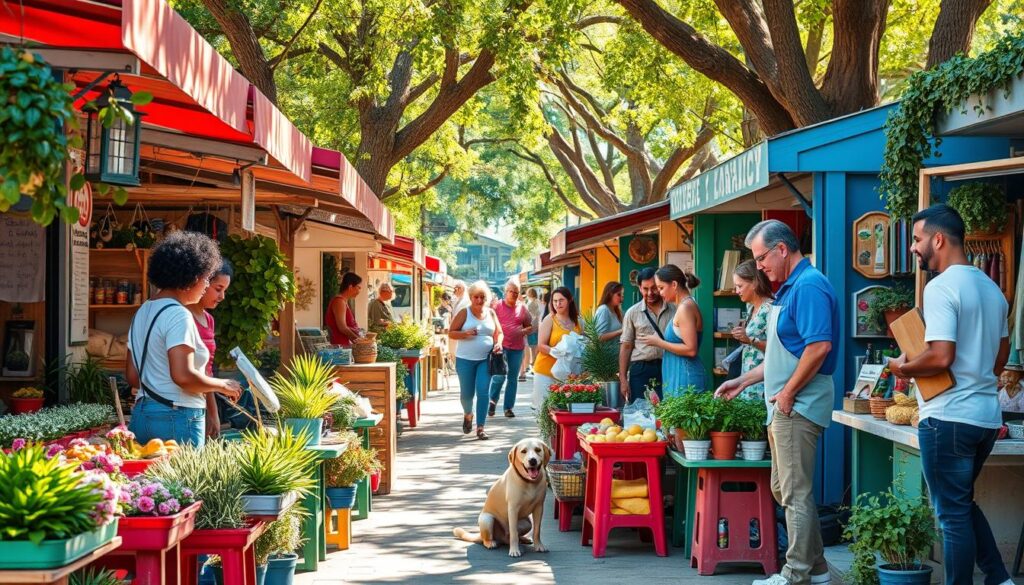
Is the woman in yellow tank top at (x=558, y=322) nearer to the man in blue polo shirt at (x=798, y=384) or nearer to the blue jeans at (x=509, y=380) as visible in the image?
the blue jeans at (x=509, y=380)

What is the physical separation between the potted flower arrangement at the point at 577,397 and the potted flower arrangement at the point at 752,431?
8.61ft

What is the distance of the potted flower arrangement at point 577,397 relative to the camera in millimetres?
10180

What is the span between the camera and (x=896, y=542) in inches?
248

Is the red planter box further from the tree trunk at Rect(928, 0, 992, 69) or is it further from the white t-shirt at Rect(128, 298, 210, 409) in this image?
the tree trunk at Rect(928, 0, 992, 69)

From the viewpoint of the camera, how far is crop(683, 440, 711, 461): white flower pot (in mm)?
7578

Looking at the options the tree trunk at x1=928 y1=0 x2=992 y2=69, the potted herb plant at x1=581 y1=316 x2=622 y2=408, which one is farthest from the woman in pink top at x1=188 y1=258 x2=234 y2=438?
the tree trunk at x1=928 y1=0 x2=992 y2=69

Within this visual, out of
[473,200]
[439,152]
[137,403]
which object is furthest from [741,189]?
[473,200]

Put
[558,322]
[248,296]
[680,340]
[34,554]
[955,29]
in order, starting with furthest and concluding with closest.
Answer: [558,322] → [955,29] → [680,340] → [248,296] → [34,554]

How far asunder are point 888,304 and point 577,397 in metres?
2.81

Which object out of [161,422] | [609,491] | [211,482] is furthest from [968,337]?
[161,422]

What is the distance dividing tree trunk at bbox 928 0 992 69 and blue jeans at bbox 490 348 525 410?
291 inches

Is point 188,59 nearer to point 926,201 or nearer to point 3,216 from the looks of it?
point 3,216

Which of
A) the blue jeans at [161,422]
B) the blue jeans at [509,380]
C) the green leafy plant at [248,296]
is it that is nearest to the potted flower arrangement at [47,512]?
the blue jeans at [161,422]

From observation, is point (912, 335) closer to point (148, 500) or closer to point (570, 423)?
point (148, 500)
